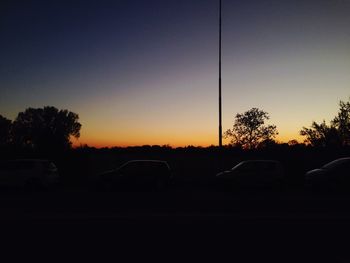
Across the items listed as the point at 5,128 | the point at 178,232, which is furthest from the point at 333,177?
the point at 5,128

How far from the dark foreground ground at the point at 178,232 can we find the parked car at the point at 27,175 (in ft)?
23.3

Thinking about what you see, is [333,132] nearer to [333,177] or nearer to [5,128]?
[333,177]

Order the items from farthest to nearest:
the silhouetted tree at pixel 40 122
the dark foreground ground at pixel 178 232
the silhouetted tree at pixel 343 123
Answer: the silhouetted tree at pixel 40 122 < the silhouetted tree at pixel 343 123 < the dark foreground ground at pixel 178 232

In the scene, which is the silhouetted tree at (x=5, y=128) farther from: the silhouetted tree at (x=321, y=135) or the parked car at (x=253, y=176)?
the parked car at (x=253, y=176)

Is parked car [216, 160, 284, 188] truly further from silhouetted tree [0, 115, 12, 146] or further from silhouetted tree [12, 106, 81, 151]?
silhouetted tree [0, 115, 12, 146]

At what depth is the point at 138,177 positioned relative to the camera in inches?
823

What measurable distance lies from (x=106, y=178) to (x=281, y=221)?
12.1 m

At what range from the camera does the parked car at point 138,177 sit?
68.1ft

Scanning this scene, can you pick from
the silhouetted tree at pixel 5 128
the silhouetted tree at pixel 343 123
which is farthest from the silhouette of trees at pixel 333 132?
the silhouetted tree at pixel 5 128

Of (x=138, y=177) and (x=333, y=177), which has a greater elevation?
(x=333, y=177)

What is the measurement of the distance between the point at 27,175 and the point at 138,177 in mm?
5567

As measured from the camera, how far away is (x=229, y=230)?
29.8ft

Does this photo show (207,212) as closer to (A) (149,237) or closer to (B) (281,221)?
(B) (281,221)

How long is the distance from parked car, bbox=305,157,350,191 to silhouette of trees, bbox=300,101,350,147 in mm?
51832
